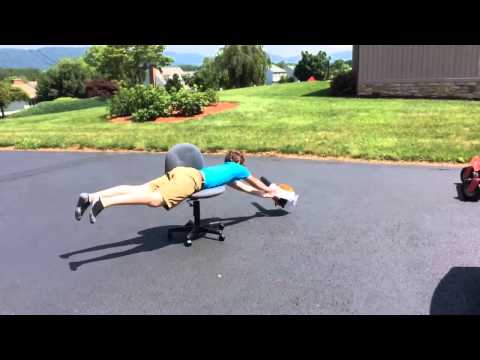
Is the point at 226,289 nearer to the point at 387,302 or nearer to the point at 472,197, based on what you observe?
the point at 387,302

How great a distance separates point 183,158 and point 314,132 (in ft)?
24.6

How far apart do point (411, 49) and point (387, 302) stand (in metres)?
16.9

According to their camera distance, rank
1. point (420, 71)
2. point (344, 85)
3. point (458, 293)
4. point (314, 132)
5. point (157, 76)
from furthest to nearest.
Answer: point (157, 76)
point (344, 85)
point (420, 71)
point (314, 132)
point (458, 293)

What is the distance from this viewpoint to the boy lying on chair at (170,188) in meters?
4.75

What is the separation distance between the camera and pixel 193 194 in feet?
17.5

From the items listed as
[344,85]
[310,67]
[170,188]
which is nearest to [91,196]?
[170,188]

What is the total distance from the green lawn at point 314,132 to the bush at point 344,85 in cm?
387

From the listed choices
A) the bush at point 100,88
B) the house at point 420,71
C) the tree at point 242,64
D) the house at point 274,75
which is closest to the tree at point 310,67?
the house at point 274,75

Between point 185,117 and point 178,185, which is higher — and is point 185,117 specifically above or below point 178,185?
above

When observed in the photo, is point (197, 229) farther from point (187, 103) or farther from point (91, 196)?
point (187, 103)

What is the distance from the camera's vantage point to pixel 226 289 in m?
4.30
